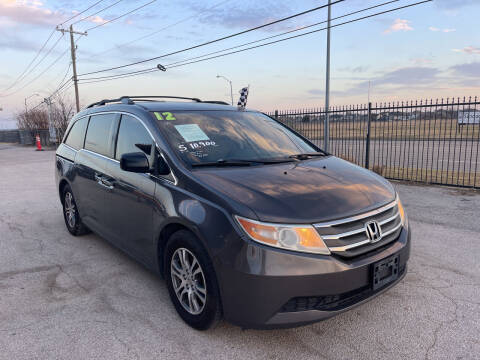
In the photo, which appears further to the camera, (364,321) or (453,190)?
(453,190)

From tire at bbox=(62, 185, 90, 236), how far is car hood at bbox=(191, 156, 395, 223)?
290 centimetres

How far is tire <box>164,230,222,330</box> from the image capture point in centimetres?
251

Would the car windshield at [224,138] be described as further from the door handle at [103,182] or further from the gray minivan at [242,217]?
the door handle at [103,182]

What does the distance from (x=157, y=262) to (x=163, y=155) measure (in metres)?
0.92

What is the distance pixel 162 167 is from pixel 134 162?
0.23 m

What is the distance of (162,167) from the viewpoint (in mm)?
3020

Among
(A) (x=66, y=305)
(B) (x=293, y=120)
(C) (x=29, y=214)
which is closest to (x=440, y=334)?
(A) (x=66, y=305)

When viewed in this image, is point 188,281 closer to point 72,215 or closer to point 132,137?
point 132,137

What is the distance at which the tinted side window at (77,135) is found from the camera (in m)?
4.77

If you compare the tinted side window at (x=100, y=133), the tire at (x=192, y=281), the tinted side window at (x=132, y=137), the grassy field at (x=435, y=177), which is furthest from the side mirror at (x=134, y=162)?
the grassy field at (x=435, y=177)

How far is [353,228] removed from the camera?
7.94ft

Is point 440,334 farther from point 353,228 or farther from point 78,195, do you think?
point 78,195

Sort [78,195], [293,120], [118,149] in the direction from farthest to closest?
1. [293,120]
2. [78,195]
3. [118,149]

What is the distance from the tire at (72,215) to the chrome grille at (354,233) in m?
3.74
